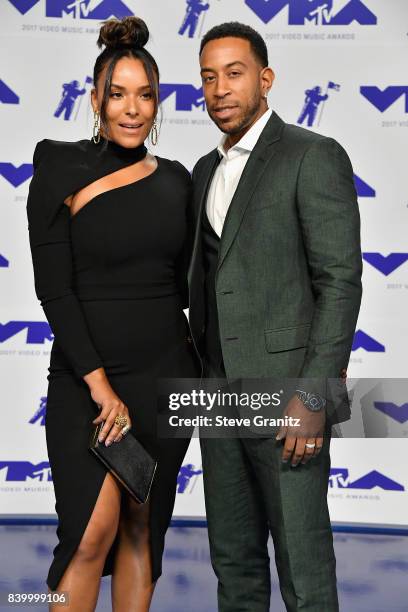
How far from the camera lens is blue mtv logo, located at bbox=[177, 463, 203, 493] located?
5.06 meters

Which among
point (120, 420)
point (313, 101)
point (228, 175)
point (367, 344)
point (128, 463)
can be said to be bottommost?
point (367, 344)

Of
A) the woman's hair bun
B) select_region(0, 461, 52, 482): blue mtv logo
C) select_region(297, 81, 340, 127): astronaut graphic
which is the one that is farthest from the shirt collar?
select_region(0, 461, 52, 482): blue mtv logo

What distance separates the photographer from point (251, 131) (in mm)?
2625

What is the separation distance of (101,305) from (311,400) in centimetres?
67

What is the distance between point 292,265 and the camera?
98.3 inches

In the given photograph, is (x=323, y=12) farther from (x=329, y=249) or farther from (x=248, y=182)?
(x=329, y=249)

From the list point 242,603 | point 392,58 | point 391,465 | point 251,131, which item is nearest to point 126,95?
point 251,131

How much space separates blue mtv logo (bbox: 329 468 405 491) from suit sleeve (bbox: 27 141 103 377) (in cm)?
277

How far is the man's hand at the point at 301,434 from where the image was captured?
2.45 meters

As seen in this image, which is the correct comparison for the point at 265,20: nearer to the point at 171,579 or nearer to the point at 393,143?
the point at 393,143

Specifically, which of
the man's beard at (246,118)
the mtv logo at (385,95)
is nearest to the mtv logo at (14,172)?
the mtv logo at (385,95)

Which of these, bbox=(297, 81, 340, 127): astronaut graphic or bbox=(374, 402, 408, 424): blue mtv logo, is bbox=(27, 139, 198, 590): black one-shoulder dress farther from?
bbox=(374, 402, 408, 424): blue mtv logo

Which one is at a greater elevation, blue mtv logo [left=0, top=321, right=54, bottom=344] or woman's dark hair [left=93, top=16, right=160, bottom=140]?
woman's dark hair [left=93, top=16, right=160, bottom=140]

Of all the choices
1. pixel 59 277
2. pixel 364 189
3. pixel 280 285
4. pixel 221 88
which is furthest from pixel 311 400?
pixel 364 189
